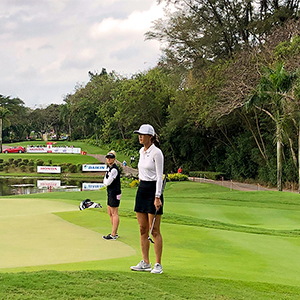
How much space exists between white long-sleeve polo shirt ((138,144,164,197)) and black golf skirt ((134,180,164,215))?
0.27 ft

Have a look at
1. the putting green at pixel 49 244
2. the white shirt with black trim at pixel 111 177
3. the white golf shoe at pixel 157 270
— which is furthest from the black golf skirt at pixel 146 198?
the white shirt with black trim at pixel 111 177

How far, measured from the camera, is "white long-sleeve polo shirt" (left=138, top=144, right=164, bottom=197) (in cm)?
552

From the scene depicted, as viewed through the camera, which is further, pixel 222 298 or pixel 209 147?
pixel 209 147

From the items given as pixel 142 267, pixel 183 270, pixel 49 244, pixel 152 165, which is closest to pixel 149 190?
pixel 152 165

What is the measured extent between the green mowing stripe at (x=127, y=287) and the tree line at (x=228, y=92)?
17.9 meters

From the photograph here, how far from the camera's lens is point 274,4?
113ft

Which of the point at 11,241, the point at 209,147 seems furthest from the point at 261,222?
the point at 209,147

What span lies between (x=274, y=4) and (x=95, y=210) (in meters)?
28.8

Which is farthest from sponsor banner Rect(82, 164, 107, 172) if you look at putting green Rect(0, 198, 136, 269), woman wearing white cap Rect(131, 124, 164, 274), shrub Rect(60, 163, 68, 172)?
woman wearing white cap Rect(131, 124, 164, 274)

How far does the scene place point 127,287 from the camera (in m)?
4.46

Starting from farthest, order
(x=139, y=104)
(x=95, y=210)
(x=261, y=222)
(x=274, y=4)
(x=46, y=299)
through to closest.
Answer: (x=139, y=104) → (x=274, y=4) → (x=261, y=222) → (x=95, y=210) → (x=46, y=299)

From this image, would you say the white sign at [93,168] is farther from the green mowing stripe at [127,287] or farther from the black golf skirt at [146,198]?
the green mowing stripe at [127,287]

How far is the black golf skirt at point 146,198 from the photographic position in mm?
5539

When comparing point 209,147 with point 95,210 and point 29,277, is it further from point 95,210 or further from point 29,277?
point 29,277
